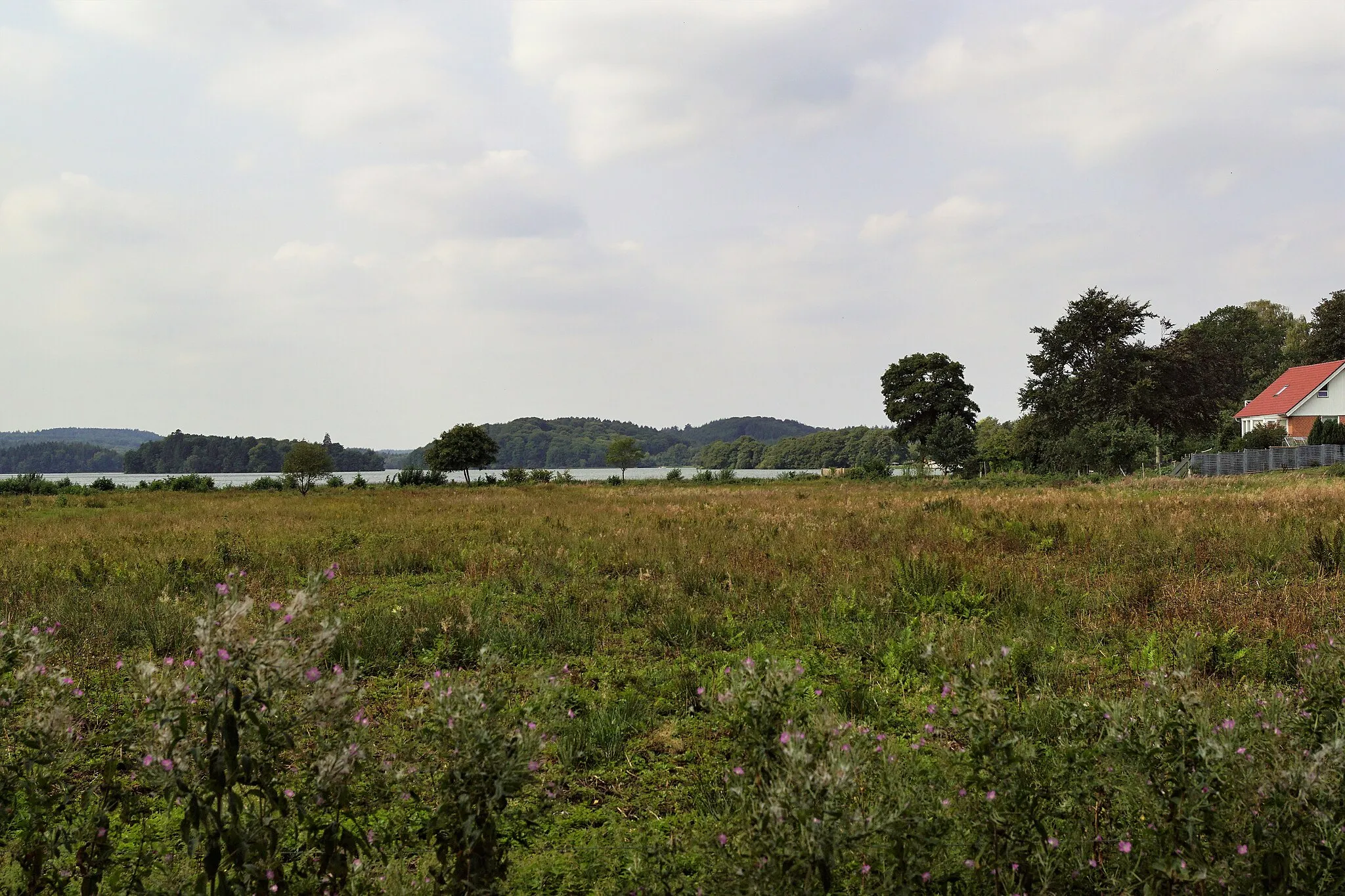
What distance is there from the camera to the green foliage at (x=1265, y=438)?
153ft

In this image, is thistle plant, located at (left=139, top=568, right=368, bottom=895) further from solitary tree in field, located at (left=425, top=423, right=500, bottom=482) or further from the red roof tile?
the red roof tile

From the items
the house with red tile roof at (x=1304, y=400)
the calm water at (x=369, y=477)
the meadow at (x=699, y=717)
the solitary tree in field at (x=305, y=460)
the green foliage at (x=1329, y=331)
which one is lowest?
the meadow at (x=699, y=717)

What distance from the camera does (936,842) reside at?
245cm

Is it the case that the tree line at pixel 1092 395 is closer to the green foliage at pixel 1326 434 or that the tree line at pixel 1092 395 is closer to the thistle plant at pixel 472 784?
the green foliage at pixel 1326 434

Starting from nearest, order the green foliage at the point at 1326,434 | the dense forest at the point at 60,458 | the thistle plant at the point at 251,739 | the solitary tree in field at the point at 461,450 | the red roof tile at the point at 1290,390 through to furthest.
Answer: the thistle plant at the point at 251,739 → the green foliage at the point at 1326,434 → the red roof tile at the point at 1290,390 → the solitary tree in field at the point at 461,450 → the dense forest at the point at 60,458

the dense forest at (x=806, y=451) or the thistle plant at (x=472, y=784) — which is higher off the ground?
the dense forest at (x=806, y=451)

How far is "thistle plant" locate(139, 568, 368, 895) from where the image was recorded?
217 centimetres

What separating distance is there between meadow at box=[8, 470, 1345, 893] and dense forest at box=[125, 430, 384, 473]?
10123 centimetres

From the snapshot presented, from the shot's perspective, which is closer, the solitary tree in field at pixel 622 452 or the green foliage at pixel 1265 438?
the green foliage at pixel 1265 438

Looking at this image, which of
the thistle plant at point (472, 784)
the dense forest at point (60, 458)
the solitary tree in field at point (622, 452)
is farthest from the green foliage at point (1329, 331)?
the dense forest at point (60, 458)

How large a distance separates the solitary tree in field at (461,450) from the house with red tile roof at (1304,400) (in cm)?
6098

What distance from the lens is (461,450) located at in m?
60.2

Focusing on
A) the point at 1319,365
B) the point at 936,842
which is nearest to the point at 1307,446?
the point at 1319,365

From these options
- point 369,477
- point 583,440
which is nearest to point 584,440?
point 583,440
